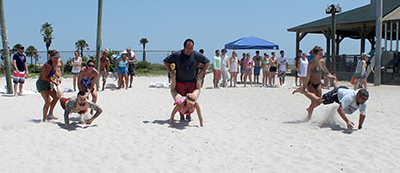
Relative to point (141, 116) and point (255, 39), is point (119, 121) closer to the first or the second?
point (141, 116)

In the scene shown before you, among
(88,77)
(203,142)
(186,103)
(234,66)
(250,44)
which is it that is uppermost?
(250,44)

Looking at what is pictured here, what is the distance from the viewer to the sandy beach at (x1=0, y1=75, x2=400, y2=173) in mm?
4242

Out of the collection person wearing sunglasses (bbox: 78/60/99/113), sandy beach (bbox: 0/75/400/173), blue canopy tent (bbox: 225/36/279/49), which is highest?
blue canopy tent (bbox: 225/36/279/49)

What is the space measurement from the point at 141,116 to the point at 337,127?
12.7 ft

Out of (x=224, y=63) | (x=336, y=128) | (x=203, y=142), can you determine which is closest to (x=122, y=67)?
(x=224, y=63)

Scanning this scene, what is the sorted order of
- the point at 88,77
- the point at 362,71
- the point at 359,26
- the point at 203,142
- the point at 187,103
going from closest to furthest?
1. the point at 203,142
2. the point at 187,103
3. the point at 88,77
4. the point at 362,71
5. the point at 359,26

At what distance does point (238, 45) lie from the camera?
54.4 ft

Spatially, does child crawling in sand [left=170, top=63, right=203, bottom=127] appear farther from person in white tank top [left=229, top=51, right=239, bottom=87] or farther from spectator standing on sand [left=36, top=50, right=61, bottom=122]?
person in white tank top [left=229, top=51, right=239, bottom=87]

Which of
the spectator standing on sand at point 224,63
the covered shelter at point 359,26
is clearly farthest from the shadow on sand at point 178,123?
the covered shelter at point 359,26

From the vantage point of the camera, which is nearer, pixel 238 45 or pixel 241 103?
pixel 241 103

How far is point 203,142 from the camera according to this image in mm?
5230

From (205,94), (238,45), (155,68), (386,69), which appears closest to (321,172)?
(205,94)

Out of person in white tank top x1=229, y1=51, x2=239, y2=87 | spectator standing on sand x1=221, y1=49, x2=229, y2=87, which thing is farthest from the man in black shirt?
person in white tank top x1=229, y1=51, x2=239, y2=87

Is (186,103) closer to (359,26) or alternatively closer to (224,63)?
(224,63)
